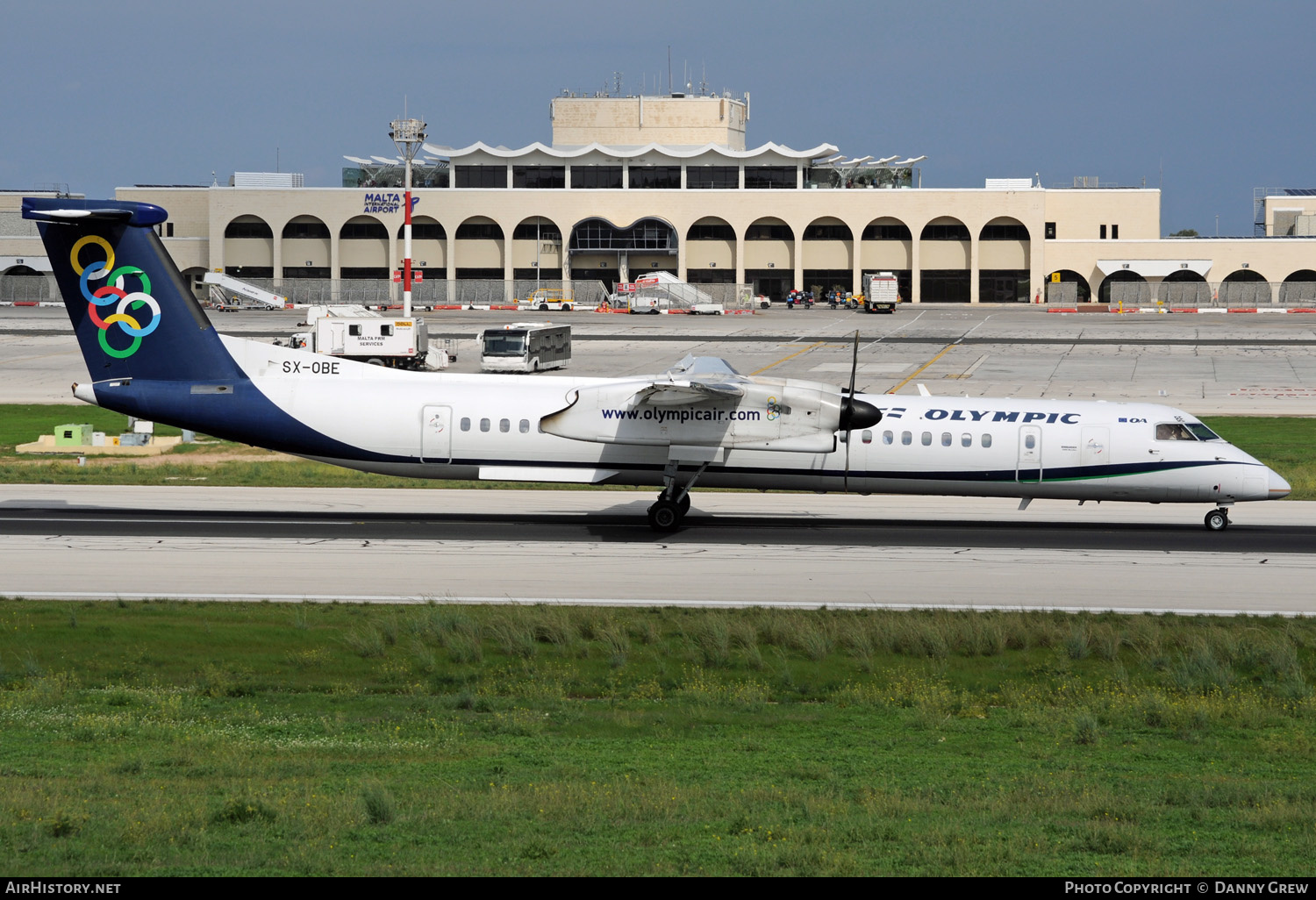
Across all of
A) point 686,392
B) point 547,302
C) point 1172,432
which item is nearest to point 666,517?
point 686,392

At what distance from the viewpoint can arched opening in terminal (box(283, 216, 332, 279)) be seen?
131250mm

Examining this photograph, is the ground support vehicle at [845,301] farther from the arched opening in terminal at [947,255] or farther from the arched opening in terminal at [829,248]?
the arched opening in terminal at [947,255]

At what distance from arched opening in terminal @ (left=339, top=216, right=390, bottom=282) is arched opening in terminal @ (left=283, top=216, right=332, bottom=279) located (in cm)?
200

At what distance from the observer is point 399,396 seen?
28.0 m

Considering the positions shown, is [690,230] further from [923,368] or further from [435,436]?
[435,436]

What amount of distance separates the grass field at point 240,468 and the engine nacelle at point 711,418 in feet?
23.2

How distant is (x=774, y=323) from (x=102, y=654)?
274ft

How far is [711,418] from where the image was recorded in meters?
27.6

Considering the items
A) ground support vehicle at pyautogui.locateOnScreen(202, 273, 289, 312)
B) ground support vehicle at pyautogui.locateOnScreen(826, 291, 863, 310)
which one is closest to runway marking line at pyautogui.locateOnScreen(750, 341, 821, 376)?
ground support vehicle at pyautogui.locateOnScreen(826, 291, 863, 310)

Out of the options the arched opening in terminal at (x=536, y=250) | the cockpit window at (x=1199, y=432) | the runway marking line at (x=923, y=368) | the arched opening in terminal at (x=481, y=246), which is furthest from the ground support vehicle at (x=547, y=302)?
the cockpit window at (x=1199, y=432)

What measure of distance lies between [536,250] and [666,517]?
104 m

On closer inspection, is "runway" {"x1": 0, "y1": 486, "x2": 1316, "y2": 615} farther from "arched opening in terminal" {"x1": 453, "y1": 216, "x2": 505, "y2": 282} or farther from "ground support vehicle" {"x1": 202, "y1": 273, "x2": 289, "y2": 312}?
"arched opening in terminal" {"x1": 453, "y1": 216, "x2": 505, "y2": 282}

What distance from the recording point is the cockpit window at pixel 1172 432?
93.0ft
